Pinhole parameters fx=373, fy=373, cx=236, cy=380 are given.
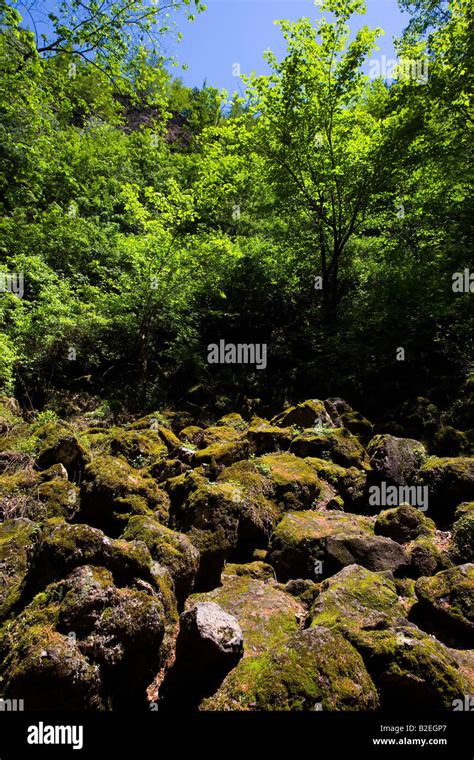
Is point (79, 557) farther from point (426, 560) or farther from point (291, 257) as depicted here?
point (291, 257)

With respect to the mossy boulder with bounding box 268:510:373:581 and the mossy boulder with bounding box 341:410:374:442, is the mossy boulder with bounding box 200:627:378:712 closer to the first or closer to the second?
the mossy boulder with bounding box 268:510:373:581

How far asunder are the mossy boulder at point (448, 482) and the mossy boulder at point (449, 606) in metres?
2.36

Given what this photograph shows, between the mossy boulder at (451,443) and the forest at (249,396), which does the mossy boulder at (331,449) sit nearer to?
the forest at (249,396)

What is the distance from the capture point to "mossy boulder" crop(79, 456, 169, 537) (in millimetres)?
4590

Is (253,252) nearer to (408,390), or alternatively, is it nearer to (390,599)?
(408,390)

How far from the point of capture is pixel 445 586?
4066 mm

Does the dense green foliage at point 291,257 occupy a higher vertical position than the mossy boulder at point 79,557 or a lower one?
higher

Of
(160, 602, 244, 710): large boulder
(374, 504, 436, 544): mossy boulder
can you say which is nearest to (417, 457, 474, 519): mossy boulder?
(374, 504, 436, 544): mossy boulder

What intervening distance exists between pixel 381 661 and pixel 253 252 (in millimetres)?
15234

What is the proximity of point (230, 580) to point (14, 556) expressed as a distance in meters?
2.47

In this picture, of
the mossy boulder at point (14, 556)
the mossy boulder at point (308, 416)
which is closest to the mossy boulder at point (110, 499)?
the mossy boulder at point (14, 556)

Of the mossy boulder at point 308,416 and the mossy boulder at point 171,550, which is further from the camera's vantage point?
the mossy boulder at point 308,416

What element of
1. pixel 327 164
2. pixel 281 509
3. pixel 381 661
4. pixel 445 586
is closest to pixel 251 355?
pixel 327 164

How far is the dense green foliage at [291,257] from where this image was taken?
1112 centimetres
